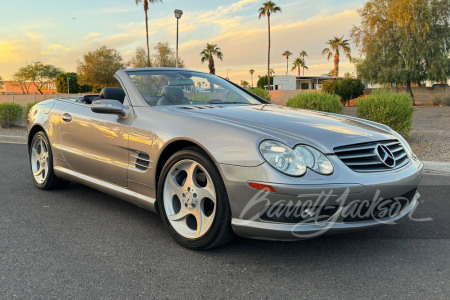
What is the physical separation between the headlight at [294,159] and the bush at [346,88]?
120ft

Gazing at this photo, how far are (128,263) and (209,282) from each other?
0.69 metres

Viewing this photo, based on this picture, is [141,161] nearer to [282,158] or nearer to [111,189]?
[111,189]

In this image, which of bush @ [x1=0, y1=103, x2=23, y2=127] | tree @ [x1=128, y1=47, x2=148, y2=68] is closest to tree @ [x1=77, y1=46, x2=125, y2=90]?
tree @ [x1=128, y1=47, x2=148, y2=68]

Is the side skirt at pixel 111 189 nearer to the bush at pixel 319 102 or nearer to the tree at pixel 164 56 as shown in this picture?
the bush at pixel 319 102

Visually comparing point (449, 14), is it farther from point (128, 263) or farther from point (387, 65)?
point (128, 263)

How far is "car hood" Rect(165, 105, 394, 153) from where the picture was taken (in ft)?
10.2

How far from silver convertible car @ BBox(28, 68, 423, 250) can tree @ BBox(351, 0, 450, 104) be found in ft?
124

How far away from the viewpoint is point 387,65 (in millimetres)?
40531

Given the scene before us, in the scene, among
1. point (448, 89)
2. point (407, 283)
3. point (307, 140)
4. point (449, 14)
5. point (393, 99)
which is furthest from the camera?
point (448, 89)

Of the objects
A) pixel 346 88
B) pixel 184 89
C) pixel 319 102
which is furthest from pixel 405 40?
pixel 184 89

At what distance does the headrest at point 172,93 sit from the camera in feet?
13.8

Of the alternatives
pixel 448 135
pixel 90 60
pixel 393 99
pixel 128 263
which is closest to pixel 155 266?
pixel 128 263

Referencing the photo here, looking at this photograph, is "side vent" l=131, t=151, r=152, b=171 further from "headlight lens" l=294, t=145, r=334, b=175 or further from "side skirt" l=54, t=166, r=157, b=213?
"headlight lens" l=294, t=145, r=334, b=175

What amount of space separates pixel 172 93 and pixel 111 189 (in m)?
1.10
